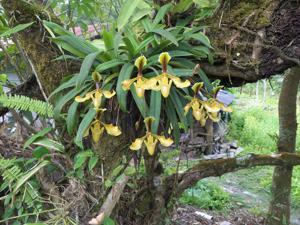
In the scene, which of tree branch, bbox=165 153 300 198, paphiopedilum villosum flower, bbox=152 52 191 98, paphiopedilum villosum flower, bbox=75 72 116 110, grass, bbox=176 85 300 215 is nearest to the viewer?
paphiopedilum villosum flower, bbox=152 52 191 98

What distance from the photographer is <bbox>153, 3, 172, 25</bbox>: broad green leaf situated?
1416mm

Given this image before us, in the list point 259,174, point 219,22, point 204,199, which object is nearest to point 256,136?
point 259,174

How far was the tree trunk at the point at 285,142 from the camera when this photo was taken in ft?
7.95

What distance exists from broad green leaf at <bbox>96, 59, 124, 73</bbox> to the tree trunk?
1.49 metres

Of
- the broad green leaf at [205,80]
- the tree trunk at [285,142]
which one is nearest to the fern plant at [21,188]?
the broad green leaf at [205,80]

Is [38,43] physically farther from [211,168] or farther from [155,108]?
[211,168]

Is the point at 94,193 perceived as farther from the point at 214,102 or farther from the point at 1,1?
the point at 1,1

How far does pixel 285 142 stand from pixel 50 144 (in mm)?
1677

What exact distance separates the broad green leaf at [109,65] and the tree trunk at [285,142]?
149cm

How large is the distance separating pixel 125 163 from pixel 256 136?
6354 mm

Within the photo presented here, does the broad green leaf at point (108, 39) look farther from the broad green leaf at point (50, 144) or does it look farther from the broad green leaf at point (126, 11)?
the broad green leaf at point (50, 144)

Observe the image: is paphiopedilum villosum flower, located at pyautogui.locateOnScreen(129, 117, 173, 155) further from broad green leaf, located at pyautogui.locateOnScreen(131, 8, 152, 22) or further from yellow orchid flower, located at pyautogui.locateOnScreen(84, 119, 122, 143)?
broad green leaf, located at pyautogui.locateOnScreen(131, 8, 152, 22)

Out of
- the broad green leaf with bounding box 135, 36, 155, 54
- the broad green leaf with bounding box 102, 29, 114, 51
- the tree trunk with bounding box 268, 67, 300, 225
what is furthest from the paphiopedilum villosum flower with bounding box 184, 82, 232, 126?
the tree trunk with bounding box 268, 67, 300, 225

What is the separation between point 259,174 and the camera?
4.95 meters
